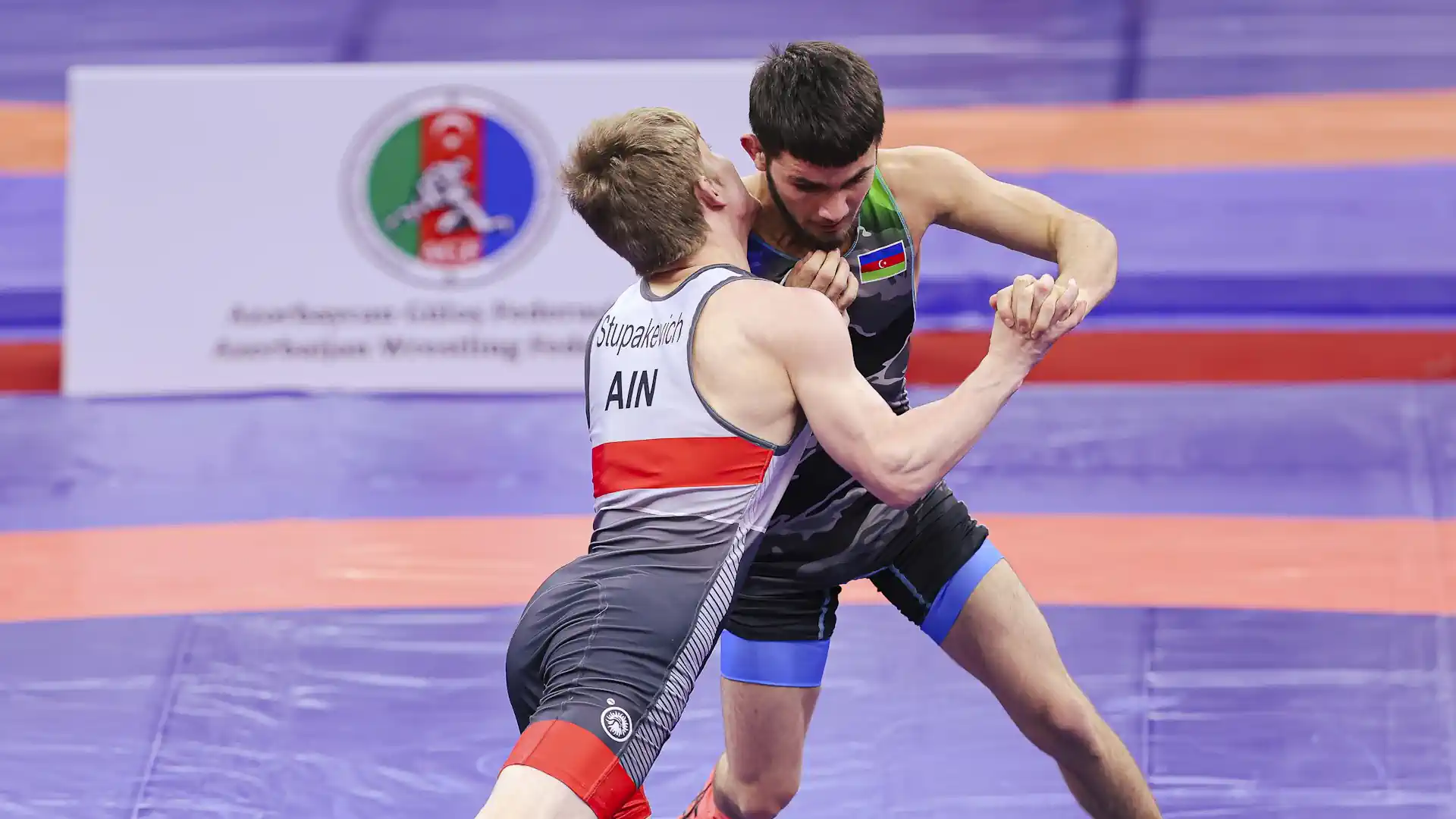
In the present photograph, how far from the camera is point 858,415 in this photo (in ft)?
9.29

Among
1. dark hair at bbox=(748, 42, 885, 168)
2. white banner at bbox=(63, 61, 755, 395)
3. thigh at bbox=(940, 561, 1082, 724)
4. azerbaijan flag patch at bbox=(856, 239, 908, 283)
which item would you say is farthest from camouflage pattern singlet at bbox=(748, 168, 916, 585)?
white banner at bbox=(63, 61, 755, 395)

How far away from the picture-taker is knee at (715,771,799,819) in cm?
360

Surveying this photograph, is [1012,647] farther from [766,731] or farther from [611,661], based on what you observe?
[611,661]

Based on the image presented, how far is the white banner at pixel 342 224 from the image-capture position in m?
7.14

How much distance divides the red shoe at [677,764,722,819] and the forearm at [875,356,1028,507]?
118cm

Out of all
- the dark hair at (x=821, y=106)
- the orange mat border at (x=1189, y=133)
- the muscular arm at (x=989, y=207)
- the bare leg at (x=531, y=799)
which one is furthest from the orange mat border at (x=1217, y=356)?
the bare leg at (x=531, y=799)

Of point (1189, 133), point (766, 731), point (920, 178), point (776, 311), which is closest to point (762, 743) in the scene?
point (766, 731)

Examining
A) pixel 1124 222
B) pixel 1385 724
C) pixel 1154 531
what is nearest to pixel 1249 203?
pixel 1124 222

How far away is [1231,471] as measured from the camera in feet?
20.8

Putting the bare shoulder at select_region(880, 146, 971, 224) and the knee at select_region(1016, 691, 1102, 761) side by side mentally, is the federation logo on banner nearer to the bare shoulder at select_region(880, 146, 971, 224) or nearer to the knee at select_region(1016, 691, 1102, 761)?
the bare shoulder at select_region(880, 146, 971, 224)

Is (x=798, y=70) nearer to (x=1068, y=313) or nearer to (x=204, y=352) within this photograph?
(x=1068, y=313)

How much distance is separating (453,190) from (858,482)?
162 inches

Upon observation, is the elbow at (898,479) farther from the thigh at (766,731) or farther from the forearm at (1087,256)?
the thigh at (766,731)

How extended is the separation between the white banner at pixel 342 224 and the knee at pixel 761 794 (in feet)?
12.1
